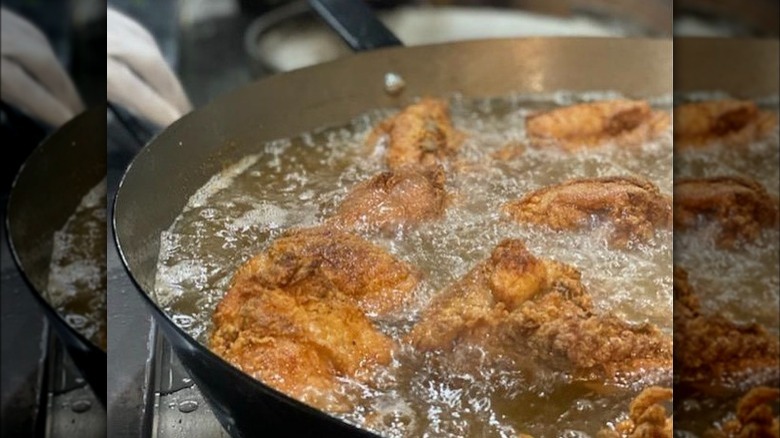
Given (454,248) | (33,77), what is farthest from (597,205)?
(33,77)

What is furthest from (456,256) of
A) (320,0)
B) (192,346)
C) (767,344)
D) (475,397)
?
(320,0)

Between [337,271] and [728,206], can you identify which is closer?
[728,206]

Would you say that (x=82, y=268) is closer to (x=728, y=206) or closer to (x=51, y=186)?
(x=51, y=186)

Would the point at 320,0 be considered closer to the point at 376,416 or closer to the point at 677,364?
the point at 376,416

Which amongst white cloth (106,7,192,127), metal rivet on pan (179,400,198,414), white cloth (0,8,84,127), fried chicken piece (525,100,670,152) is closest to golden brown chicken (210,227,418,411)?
metal rivet on pan (179,400,198,414)

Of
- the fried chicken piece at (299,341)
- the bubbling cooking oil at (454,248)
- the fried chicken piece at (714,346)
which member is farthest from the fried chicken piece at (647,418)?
the fried chicken piece at (299,341)

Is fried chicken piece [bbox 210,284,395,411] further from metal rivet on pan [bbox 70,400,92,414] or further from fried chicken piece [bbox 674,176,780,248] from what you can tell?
metal rivet on pan [bbox 70,400,92,414]
